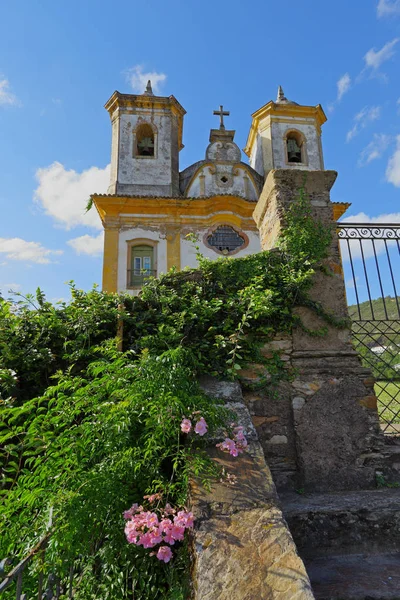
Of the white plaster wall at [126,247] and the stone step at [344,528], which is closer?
the stone step at [344,528]

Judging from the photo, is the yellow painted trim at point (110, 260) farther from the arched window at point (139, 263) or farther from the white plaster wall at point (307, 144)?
the white plaster wall at point (307, 144)

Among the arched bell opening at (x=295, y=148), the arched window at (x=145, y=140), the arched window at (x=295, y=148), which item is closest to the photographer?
the arched window at (x=145, y=140)

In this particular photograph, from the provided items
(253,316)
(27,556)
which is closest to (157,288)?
(253,316)

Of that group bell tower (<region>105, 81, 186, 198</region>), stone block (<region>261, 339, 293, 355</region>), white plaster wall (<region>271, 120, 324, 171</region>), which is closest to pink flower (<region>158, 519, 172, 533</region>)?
stone block (<region>261, 339, 293, 355</region>)

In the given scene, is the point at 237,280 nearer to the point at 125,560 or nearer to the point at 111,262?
the point at 125,560

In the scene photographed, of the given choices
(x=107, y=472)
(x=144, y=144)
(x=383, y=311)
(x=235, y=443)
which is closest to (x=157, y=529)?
(x=107, y=472)

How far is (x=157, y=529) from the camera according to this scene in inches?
68.9

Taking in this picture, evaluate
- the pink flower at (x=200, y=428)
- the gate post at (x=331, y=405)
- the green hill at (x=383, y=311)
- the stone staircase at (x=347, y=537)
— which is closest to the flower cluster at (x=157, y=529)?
the pink flower at (x=200, y=428)

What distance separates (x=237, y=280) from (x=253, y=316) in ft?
1.93

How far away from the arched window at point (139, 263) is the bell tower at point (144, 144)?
7.70 ft

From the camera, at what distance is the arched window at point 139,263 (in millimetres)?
13727

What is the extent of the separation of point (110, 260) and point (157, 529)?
41.7 ft

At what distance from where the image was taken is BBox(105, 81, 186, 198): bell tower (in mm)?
15203

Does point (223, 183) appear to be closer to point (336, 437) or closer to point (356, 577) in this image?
point (336, 437)
